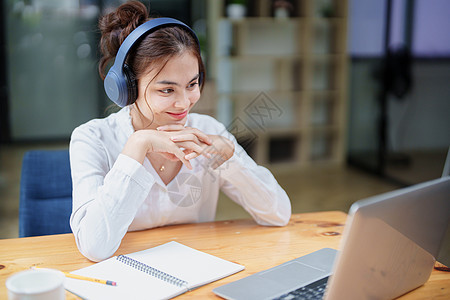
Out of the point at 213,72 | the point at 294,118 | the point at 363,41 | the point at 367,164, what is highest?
the point at 363,41

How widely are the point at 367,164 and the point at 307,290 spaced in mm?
3883

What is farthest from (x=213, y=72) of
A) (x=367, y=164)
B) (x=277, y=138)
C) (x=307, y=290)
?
(x=307, y=290)

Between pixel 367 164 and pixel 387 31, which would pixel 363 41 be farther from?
pixel 367 164

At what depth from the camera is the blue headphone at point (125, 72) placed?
1.23m

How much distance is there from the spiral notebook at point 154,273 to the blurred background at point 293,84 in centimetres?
255

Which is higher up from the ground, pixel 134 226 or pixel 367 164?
pixel 134 226

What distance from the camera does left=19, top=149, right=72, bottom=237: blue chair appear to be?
145 cm

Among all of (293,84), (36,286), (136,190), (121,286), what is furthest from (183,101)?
(293,84)

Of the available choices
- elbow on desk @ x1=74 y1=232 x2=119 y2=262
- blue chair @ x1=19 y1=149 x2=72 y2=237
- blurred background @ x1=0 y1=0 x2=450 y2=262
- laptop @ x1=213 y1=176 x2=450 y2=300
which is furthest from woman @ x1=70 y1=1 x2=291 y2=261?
blurred background @ x1=0 y1=0 x2=450 y2=262

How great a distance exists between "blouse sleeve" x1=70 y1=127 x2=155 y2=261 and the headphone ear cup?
19 cm

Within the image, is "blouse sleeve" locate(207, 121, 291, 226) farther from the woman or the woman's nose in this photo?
the woman's nose

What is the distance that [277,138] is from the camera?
487 centimetres

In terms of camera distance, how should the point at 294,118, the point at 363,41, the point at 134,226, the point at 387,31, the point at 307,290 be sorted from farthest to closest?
the point at 294,118, the point at 363,41, the point at 387,31, the point at 134,226, the point at 307,290

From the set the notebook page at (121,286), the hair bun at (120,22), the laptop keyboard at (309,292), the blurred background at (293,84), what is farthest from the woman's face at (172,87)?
the blurred background at (293,84)
